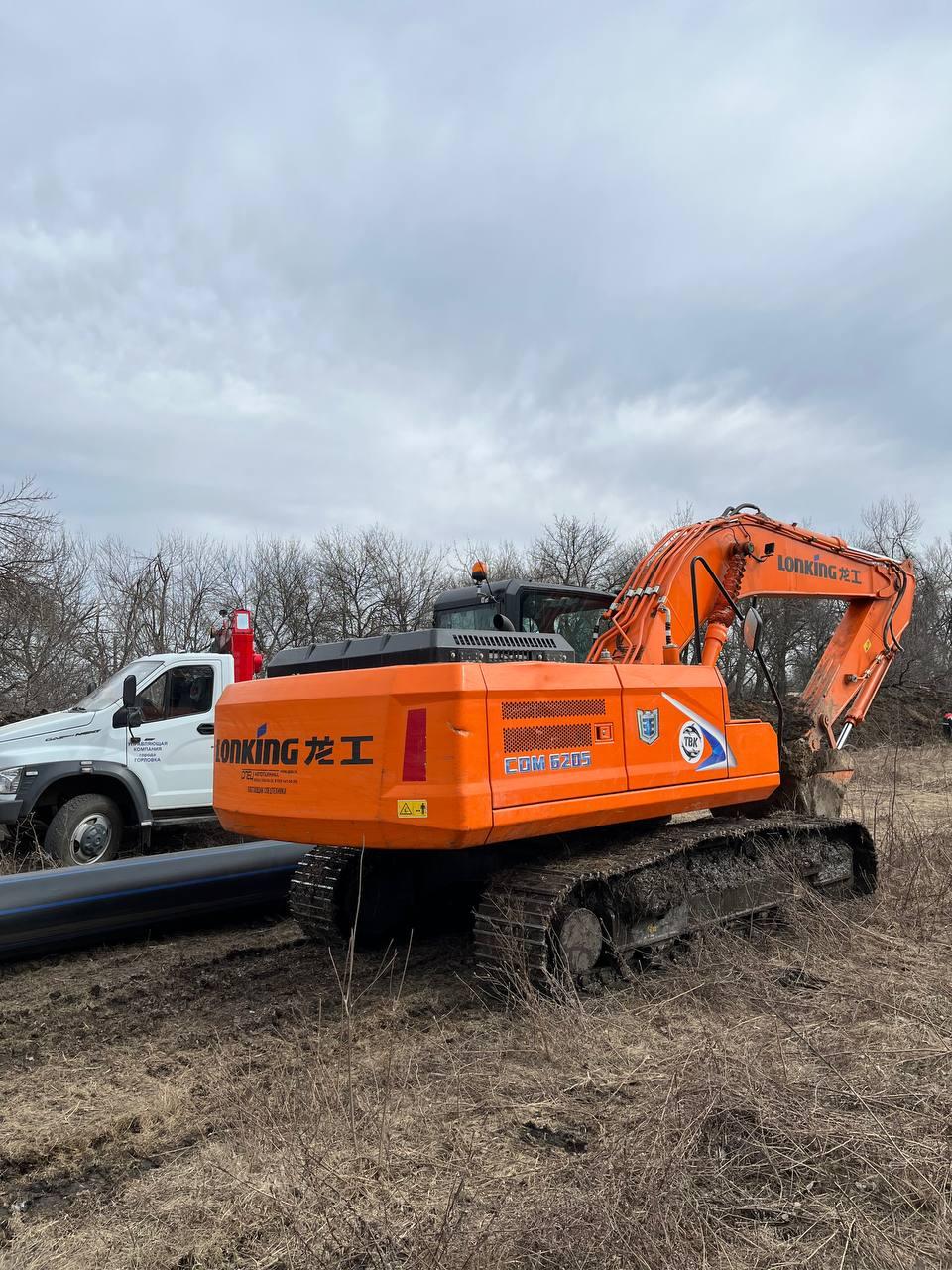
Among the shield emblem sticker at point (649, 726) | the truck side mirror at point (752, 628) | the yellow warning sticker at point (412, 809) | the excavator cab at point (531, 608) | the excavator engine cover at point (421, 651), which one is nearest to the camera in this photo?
the yellow warning sticker at point (412, 809)

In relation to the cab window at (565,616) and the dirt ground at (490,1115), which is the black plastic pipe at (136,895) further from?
the cab window at (565,616)

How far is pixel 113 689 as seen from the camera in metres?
9.13

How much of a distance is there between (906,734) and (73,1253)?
22.6 meters

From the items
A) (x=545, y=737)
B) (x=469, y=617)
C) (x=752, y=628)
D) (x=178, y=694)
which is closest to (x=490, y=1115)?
(x=545, y=737)

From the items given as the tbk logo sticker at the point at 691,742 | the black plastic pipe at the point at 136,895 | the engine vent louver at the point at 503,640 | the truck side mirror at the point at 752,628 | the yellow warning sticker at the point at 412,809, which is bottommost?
the black plastic pipe at the point at 136,895

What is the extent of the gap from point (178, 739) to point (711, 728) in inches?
220

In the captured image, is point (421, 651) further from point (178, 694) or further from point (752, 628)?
point (178, 694)

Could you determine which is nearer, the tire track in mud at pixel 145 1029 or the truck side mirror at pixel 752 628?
the tire track in mud at pixel 145 1029

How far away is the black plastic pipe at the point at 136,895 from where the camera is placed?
19.4ft

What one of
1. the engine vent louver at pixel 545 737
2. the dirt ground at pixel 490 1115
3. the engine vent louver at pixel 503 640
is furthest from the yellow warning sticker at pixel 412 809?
the dirt ground at pixel 490 1115

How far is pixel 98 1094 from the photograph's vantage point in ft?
13.0

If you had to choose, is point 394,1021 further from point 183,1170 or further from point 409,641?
point 409,641

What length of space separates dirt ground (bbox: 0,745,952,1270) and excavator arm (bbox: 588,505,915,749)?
1946 millimetres

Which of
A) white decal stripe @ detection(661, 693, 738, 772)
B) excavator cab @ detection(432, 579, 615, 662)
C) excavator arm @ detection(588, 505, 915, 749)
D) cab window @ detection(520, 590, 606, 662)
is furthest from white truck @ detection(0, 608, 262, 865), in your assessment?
white decal stripe @ detection(661, 693, 738, 772)
